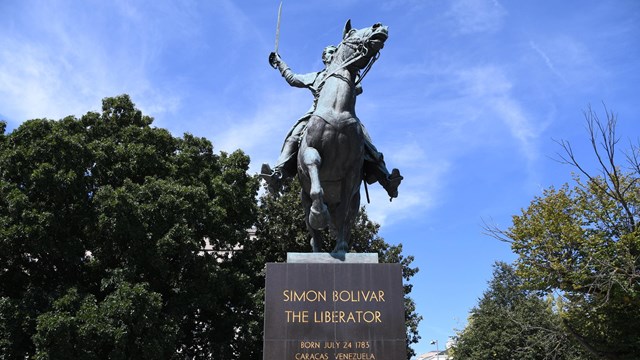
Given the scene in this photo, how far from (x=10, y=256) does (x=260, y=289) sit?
8.50 m

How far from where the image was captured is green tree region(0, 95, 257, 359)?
18031 millimetres

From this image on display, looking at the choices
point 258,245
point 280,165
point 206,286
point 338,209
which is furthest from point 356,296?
point 258,245

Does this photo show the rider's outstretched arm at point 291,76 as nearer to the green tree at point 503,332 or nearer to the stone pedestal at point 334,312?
the stone pedestal at point 334,312

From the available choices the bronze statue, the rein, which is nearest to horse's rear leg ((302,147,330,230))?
the bronze statue

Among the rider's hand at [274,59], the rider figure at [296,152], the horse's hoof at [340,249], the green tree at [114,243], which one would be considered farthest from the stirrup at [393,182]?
the green tree at [114,243]

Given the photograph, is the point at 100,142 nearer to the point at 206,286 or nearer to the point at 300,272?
the point at 206,286

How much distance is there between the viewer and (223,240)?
74.9 feet

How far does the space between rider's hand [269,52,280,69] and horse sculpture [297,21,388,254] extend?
128 centimetres

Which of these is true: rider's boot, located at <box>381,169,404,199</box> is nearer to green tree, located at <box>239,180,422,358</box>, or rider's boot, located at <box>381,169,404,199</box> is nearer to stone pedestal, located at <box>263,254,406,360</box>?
stone pedestal, located at <box>263,254,406,360</box>

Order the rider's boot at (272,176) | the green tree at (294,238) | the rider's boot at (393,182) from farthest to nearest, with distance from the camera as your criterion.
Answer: the green tree at (294,238) < the rider's boot at (393,182) < the rider's boot at (272,176)

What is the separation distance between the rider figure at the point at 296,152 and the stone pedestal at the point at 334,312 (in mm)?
1611

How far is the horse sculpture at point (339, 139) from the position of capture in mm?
8703

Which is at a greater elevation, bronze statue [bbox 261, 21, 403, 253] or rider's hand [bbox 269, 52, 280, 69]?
rider's hand [bbox 269, 52, 280, 69]

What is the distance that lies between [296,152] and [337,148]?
2.92ft
